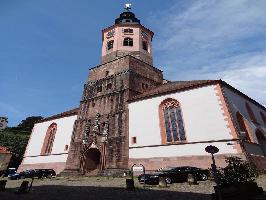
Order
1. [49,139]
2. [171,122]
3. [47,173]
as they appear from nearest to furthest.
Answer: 1. [171,122]
2. [47,173]
3. [49,139]

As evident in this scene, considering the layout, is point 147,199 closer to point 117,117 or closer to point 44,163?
point 117,117

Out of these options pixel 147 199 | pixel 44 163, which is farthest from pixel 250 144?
pixel 44 163

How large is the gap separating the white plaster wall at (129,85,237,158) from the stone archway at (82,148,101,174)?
5255 millimetres

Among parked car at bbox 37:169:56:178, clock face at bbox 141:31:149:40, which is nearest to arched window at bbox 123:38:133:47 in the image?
clock face at bbox 141:31:149:40

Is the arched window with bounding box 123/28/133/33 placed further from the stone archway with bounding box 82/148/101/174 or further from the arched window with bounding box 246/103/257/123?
the arched window with bounding box 246/103/257/123

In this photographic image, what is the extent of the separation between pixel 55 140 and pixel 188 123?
734 inches

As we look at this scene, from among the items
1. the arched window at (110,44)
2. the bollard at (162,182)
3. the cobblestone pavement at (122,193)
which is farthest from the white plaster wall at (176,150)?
the arched window at (110,44)

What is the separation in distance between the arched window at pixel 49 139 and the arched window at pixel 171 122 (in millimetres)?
17083

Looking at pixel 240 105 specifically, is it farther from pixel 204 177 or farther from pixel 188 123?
pixel 204 177

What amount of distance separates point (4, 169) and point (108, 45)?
21.6 meters

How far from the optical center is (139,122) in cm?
2341

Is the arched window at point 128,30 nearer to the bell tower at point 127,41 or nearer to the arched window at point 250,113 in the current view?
the bell tower at point 127,41

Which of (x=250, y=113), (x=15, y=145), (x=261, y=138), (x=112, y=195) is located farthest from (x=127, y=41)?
(x=15, y=145)

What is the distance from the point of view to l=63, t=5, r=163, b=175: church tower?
2392 cm
